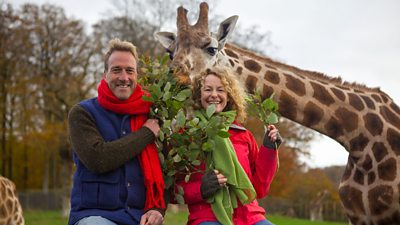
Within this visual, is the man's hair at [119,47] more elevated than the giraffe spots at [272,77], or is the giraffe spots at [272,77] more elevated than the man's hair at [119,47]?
the man's hair at [119,47]

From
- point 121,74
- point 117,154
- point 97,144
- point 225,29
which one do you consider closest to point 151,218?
point 117,154

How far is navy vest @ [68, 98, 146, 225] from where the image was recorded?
11.7 ft

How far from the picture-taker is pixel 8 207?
10234 millimetres

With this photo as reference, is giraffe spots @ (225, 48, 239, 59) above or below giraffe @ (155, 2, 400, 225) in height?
above

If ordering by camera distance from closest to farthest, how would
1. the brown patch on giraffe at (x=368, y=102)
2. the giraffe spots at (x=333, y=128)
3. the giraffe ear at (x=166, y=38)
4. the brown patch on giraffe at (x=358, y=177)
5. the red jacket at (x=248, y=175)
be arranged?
1. the red jacket at (x=248, y=175)
2. the brown patch on giraffe at (x=358, y=177)
3. the giraffe spots at (x=333, y=128)
4. the brown patch on giraffe at (x=368, y=102)
5. the giraffe ear at (x=166, y=38)

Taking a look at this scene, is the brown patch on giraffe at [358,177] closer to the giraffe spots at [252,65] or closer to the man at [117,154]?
the giraffe spots at [252,65]

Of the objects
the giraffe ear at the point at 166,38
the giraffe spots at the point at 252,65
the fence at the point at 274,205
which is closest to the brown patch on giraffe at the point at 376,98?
the giraffe spots at the point at 252,65

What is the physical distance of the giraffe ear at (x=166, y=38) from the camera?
736 centimetres

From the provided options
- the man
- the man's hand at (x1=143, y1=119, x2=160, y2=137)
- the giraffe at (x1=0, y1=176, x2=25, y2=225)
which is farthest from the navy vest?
the giraffe at (x1=0, y1=176, x2=25, y2=225)

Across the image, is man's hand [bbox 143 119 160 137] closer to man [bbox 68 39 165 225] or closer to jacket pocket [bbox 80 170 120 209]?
man [bbox 68 39 165 225]

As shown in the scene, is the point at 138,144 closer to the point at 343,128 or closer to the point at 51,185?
the point at 343,128

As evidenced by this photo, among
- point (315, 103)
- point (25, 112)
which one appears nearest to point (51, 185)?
point (25, 112)

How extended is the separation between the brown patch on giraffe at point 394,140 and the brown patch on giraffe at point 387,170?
129 millimetres

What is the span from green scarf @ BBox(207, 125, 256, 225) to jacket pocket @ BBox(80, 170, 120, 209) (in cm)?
65
